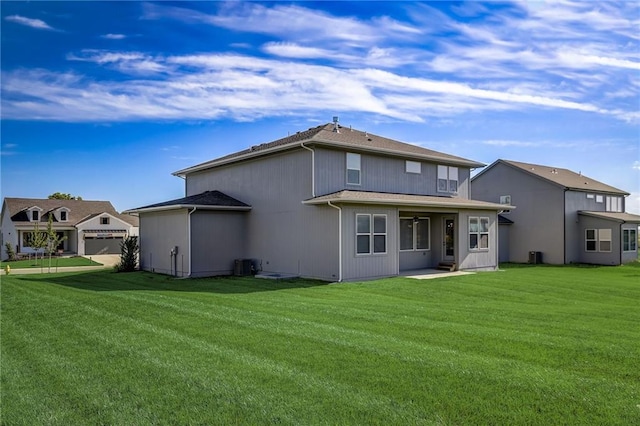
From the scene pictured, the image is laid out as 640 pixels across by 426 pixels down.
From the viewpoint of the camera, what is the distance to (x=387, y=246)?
1697 centimetres

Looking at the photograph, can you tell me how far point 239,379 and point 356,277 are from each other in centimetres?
1093

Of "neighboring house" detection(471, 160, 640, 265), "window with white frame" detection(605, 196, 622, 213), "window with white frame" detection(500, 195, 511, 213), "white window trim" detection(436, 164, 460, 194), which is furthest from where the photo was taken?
"window with white frame" detection(605, 196, 622, 213)

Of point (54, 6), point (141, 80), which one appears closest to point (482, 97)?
point (141, 80)

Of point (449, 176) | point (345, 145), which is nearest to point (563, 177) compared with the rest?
point (449, 176)

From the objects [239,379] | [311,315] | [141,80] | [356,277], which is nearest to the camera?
[239,379]

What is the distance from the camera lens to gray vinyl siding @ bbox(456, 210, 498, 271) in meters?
19.9

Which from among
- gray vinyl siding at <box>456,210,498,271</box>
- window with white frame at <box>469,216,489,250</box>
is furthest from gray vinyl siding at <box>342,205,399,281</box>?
window with white frame at <box>469,216,489,250</box>

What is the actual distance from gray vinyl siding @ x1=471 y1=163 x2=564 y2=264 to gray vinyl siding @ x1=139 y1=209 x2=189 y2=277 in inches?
778

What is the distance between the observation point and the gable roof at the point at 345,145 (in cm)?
1723

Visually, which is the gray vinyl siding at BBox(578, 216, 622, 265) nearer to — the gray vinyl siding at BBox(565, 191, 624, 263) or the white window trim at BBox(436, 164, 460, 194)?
the gray vinyl siding at BBox(565, 191, 624, 263)

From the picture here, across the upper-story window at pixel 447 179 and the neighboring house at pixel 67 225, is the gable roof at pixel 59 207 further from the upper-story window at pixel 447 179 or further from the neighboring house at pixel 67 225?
the upper-story window at pixel 447 179

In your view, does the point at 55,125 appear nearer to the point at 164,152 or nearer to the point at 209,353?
the point at 164,152

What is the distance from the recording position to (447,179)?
21766 millimetres

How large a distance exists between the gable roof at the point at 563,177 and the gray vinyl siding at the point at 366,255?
565 inches
